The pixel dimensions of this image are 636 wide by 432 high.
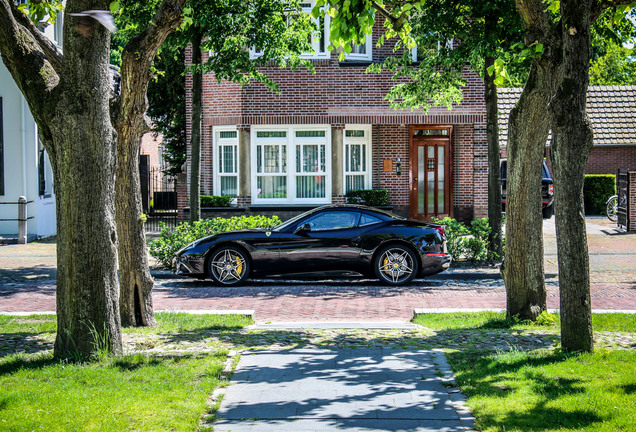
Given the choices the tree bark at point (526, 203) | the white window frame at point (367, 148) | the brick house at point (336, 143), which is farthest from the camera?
the white window frame at point (367, 148)

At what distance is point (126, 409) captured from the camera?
582 centimetres

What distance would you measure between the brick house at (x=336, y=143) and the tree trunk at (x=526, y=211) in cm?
1358

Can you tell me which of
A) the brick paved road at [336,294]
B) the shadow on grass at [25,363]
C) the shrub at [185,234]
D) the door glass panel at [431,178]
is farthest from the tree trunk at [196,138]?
the shadow on grass at [25,363]

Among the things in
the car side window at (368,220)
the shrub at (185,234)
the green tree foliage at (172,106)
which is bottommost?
the shrub at (185,234)

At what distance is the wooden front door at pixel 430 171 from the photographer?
78.5ft

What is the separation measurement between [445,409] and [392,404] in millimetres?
414

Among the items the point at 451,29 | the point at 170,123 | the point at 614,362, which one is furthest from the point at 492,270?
the point at 170,123

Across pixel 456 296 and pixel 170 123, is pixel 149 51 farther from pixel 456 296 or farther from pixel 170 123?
pixel 170 123

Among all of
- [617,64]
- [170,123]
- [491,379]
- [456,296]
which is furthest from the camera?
[617,64]

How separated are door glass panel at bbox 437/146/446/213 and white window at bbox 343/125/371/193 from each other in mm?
2176

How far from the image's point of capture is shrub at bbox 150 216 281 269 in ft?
53.6

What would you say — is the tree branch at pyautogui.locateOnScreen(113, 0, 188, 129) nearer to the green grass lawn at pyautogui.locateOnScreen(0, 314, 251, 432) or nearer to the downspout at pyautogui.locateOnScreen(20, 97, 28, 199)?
the green grass lawn at pyautogui.locateOnScreen(0, 314, 251, 432)

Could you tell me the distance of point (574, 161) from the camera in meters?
7.45

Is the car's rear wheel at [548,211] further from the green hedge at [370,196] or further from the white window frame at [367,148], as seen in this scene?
the white window frame at [367,148]
